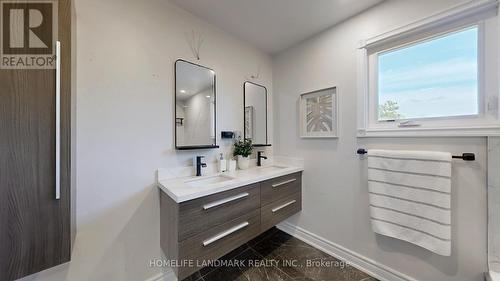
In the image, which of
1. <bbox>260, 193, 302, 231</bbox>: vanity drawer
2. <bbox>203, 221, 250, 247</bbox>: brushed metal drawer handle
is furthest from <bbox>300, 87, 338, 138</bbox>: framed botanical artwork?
<bbox>203, 221, 250, 247</bbox>: brushed metal drawer handle

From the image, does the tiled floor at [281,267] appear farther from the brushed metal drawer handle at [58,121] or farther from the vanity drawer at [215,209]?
the brushed metal drawer handle at [58,121]

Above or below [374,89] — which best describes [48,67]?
below

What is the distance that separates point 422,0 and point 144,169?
8.18 ft

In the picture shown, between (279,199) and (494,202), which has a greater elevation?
(494,202)

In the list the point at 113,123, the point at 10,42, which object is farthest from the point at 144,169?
the point at 10,42

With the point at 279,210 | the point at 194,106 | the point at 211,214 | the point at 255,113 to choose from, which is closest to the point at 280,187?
the point at 279,210

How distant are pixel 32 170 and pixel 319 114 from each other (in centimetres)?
218

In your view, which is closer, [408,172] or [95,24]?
[95,24]

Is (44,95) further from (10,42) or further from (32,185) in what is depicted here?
(32,185)

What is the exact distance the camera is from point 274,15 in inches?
66.4

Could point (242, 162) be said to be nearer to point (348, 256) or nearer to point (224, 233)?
point (224, 233)

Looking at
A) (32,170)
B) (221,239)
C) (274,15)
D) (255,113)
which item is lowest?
(221,239)

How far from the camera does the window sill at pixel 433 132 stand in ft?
3.64

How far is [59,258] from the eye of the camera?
88 centimetres
